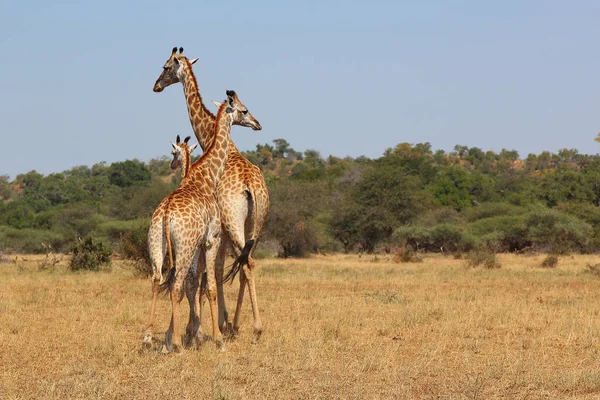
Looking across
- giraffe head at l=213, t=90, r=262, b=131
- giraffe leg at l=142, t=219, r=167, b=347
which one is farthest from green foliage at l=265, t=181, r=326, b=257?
giraffe leg at l=142, t=219, r=167, b=347

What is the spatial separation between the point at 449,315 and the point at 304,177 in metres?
48.0

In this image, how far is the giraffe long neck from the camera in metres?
11.0

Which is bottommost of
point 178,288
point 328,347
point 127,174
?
point 328,347

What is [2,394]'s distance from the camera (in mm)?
6746

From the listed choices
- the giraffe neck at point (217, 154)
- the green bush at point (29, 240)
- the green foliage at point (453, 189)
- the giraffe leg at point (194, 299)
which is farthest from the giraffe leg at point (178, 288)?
the green foliage at point (453, 189)

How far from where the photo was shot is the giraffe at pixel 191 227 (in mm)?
8461

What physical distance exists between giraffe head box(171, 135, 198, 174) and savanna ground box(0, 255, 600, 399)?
2.13 meters

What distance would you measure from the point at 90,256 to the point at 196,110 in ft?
35.3

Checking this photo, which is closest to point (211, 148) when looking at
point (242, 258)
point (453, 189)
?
point (242, 258)

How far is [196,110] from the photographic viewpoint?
36.6ft

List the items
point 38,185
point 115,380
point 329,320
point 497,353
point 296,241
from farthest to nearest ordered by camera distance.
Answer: point 38,185
point 296,241
point 329,320
point 497,353
point 115,380

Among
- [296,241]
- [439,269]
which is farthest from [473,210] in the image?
[439,269]

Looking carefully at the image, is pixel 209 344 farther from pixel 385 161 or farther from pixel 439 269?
pixel 385 161

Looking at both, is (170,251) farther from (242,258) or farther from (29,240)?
(29,240)
